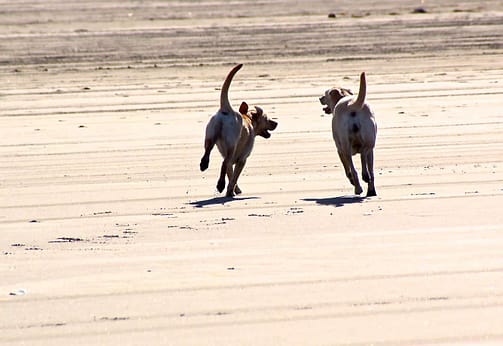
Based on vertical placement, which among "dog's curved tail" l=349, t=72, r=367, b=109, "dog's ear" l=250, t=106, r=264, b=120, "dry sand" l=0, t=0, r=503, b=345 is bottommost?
"dry sand" l=0, t=0, r=503, b=345

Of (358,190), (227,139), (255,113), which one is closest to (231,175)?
(227,139)

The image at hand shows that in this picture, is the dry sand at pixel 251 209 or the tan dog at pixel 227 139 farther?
the tan dog at pixel 227 139

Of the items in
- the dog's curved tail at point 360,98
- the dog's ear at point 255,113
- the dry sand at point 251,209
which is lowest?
the dry sand at point 251,209

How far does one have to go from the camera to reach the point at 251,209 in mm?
9156

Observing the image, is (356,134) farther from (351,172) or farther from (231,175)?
(231,175)

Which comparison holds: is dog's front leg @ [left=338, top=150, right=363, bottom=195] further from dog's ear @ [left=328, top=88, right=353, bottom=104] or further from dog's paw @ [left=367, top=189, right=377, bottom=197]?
dog's ear @ [left=328, top=88, right=353, bottom=104]

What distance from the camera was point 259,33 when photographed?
26.8 metres

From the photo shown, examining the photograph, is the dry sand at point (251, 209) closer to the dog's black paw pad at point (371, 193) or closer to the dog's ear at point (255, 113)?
the dog's black paw pad at point (371, 193)

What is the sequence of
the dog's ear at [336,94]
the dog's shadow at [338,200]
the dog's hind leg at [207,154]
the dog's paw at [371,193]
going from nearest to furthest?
the dog's shadow at [338,200]
the dog's paw at [371,193]
the dog's hind leg at [207,154]
the dog's ear at [336,94]

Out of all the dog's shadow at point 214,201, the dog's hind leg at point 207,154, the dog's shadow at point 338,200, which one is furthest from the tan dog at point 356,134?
the dog's hind leg at point 207,154

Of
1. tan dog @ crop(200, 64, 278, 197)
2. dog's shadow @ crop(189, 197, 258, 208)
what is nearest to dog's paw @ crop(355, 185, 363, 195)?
dog's shadow @ crop(189, 197, 258, 208)

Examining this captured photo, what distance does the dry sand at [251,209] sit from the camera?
595 centimetres

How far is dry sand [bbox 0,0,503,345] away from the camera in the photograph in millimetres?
5945

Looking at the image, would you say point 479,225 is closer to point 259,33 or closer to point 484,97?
point 484,97
